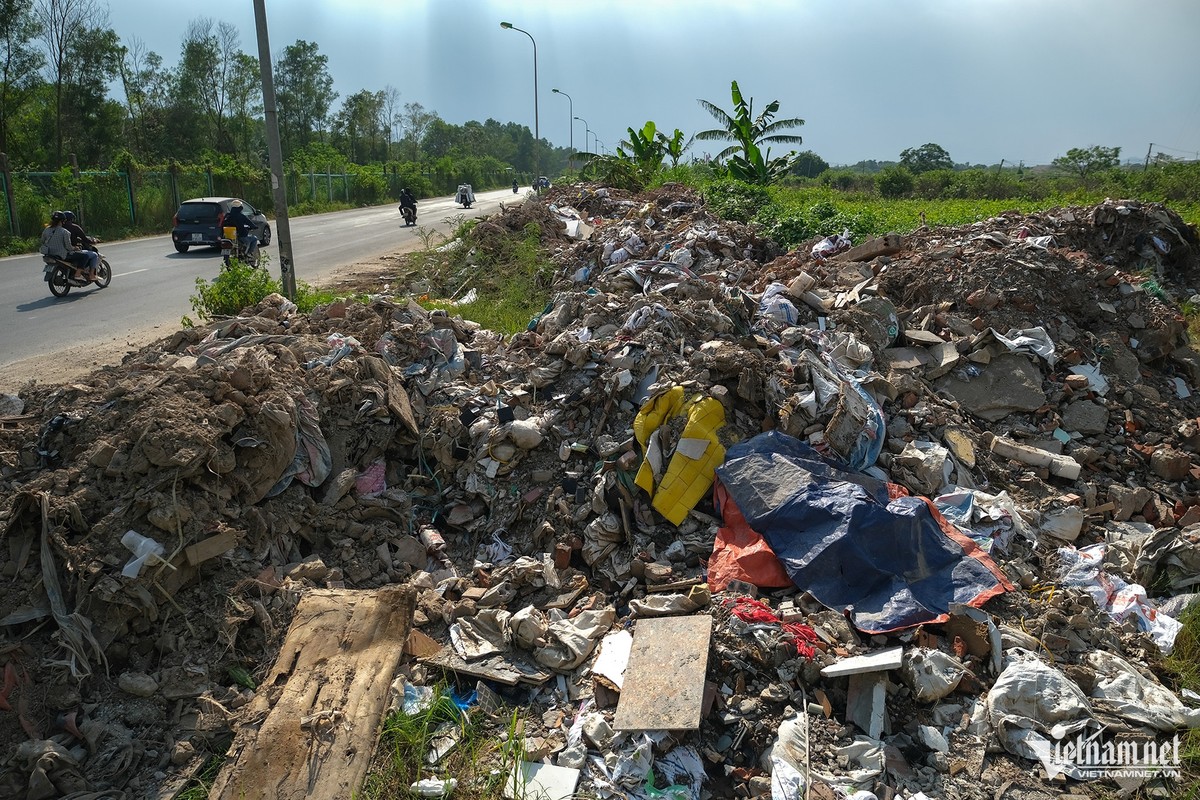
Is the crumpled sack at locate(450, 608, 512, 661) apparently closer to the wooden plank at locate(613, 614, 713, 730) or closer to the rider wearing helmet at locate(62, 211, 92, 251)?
the wooden plank at locate(613, 614, 713, 730)

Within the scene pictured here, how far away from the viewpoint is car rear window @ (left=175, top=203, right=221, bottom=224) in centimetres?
1625

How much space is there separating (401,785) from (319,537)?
1.99m

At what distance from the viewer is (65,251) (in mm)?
11023

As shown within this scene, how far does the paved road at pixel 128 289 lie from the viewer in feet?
29.1

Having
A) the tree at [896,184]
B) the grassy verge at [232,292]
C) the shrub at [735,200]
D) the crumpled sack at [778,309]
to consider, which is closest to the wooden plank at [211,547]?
the grassy verge at [232,292]

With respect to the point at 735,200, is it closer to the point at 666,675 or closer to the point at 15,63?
the point at 666,675

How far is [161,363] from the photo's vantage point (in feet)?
16.6

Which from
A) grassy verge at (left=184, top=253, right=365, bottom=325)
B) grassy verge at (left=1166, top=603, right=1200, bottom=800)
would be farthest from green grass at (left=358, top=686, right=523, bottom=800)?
grassy verge at (left=184, top=253, right=365, bottom=325)

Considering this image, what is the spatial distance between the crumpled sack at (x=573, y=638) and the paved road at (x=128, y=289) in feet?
24.1

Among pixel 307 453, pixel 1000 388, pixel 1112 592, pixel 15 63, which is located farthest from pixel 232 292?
pixel 15 63

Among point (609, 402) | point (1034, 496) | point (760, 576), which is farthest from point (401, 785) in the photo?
point (1034, 496)

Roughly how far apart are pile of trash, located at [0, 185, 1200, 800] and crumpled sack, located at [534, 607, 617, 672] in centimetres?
2

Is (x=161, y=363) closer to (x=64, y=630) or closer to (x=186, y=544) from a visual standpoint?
(x=186, y=544)

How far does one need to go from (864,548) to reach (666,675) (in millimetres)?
1422
